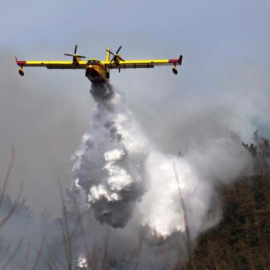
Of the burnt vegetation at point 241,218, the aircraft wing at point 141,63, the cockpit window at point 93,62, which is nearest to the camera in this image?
the cockpit window at point 93,62

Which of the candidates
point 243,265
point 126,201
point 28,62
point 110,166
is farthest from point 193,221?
point 28,62

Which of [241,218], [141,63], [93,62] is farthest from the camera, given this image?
[241,218]

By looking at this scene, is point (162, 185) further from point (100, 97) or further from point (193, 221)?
point (100, 97)

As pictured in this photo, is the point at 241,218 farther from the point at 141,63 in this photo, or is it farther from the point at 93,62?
the point at 93,62

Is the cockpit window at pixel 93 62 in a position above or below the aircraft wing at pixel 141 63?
below

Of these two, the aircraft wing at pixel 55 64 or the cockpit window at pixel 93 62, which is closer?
the cockpit window at pixel 93 62

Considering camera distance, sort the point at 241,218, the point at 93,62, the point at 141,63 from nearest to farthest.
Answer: the point at 93,62 < the point at 141,63 < the point at 241,218

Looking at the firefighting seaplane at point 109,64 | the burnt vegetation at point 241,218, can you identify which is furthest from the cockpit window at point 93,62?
the burnt vegetation at point 241,218

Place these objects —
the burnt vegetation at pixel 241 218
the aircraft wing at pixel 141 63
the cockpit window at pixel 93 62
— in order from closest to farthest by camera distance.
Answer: the cockpit window at pixel 93 62 → the aircraft wing at pixel 141 63 → the burnt vegetation at pixel 241 218

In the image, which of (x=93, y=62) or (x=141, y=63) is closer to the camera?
(x=93, y=62)

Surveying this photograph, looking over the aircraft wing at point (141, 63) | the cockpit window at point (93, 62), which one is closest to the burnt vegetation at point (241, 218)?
the aircraft wing at point (141, 63)

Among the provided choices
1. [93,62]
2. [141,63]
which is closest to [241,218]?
[141,63]

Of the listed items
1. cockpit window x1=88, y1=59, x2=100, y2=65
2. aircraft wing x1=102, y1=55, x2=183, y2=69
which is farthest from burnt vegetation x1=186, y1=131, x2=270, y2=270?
cockpit window x1=88, y1=59, x2=100, y2=65

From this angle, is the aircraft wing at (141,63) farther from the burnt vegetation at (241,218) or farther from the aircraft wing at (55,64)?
the burnt vegetation at (241,218)
